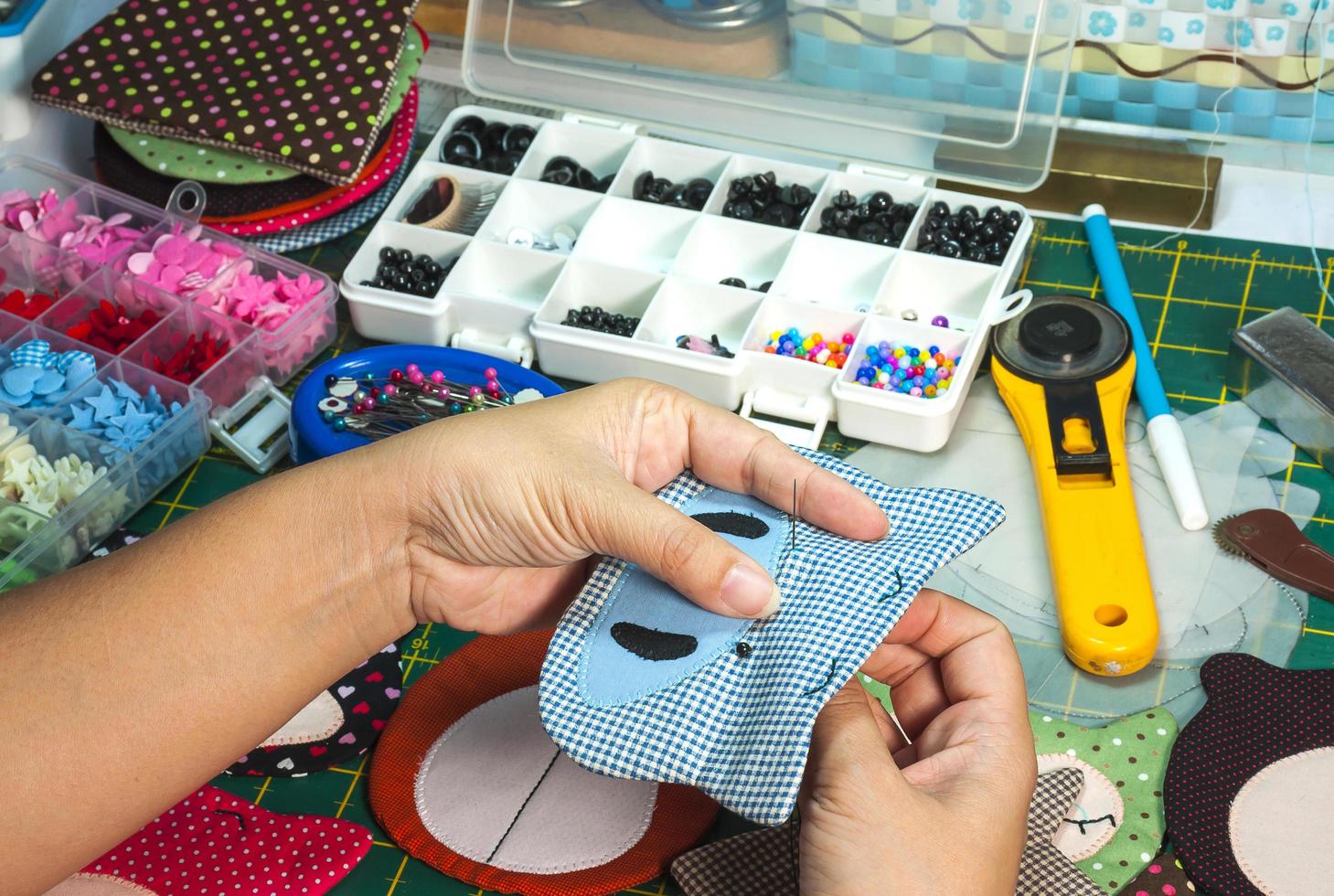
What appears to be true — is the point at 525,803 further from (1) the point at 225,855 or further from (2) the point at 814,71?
(2) the point at 814,71

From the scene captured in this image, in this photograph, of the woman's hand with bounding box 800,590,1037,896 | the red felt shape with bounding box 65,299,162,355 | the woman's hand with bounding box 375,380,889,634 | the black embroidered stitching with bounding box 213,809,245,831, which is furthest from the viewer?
the red felt shape with bounding box 65,299,162,355

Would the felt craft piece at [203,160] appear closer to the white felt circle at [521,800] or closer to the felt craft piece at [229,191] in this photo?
the felt craft piece at [229,191]

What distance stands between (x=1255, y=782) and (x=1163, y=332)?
2.50 feet

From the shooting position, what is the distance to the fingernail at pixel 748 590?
124cm

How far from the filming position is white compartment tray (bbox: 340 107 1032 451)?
1.91 metres

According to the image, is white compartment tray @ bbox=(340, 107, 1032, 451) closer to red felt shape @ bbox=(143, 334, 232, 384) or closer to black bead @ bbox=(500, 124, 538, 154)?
black bead @ bbox=(500, 124, 538, 154)

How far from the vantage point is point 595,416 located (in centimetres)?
138

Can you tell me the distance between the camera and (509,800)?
59.4 inches

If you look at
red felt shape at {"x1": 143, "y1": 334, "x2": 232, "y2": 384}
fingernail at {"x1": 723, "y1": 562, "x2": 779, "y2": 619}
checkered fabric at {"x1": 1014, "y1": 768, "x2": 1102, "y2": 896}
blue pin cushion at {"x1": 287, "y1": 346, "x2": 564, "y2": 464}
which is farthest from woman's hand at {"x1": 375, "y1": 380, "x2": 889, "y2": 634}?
red felt shape at {"x1": 143, "y1": 334, "x2": 232, "y2": 384}

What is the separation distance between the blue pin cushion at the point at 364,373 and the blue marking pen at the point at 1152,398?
0.80 meters

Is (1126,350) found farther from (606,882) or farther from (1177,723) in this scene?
(606,882)

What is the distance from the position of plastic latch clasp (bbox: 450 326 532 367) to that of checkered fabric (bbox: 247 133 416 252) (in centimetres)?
35

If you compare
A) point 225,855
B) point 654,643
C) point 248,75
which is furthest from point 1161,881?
point 248,75

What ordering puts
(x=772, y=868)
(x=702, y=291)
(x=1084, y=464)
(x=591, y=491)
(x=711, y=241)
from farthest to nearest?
(x=711, y=241) → (x=702, y=291) → (x=1084, y=464) → (x=772, y=868) → (x=591, y=491)
